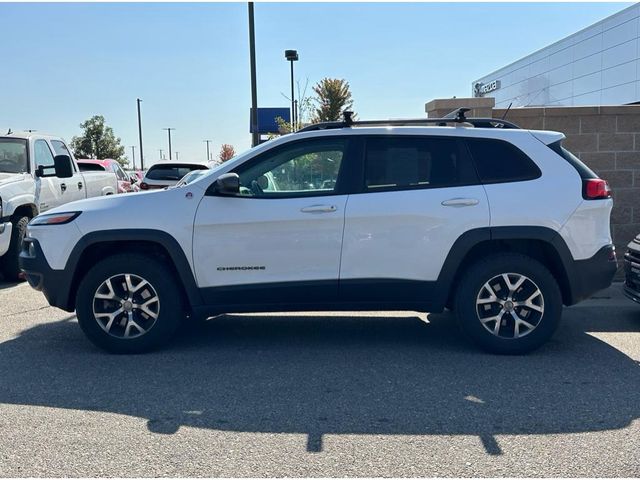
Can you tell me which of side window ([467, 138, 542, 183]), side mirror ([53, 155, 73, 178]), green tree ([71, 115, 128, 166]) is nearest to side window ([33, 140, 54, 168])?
side mirror ([53, 155, 73, 178])

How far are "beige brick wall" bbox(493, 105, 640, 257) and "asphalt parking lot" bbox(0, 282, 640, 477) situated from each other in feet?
9.44

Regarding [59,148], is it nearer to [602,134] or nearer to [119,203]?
[119,203]

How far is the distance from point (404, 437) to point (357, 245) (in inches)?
71.9

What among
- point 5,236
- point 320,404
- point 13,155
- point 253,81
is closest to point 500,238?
point 320,404

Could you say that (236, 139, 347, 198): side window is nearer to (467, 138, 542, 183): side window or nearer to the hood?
the hood

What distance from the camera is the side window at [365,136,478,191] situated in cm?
515

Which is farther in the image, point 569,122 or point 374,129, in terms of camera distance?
point 569,122

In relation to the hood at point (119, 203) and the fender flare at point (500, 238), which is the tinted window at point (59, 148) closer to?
the hood at point (119, 203)

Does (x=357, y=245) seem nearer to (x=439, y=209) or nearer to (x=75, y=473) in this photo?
(x=439, y=209)

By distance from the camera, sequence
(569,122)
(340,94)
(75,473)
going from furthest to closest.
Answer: (340,94) → (569,122) → (75,473)

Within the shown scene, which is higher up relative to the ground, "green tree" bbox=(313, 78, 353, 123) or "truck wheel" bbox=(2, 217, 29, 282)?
"green tree" bbox=(313, 78, 353, 123)

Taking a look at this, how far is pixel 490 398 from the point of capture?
4195 millimetres

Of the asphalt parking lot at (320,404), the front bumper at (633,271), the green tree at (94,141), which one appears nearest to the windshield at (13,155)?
the asphalt parking lot at (320,404)

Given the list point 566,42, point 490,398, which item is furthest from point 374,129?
point 566,42
